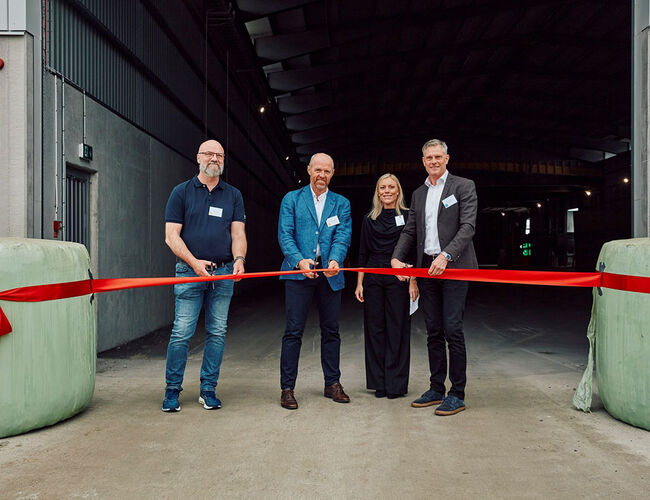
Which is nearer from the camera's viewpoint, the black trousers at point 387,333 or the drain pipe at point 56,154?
the black trousers at point 387,333

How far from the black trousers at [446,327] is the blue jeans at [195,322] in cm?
148

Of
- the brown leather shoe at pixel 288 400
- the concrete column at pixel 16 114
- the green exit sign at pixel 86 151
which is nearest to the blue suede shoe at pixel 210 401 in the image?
the brown leather shoe at pixel 288 400

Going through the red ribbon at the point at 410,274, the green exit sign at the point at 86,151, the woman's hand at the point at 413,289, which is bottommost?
the woman's hand at the point at 413,289

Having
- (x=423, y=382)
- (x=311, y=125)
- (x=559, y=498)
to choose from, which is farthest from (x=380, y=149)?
(x=559, y=498)

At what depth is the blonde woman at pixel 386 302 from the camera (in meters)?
4.09

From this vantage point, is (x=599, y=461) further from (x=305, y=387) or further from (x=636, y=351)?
(x=305, y=387)

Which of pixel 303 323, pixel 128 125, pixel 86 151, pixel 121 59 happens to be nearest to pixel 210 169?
pixel 303 323

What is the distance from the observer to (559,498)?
7.73 feet

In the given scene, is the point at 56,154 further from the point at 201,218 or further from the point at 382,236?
the point at 382,236

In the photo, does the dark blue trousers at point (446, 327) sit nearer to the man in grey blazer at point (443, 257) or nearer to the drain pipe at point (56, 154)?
the man in grey blazer at point (443, 257)

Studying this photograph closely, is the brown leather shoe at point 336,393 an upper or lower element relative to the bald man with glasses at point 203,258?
lower

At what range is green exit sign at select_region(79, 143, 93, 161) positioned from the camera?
18.8ft

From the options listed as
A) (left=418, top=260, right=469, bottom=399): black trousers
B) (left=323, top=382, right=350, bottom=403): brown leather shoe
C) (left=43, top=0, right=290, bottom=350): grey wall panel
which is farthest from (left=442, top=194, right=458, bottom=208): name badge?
(left=43, top=0, right=290, bottom=350): grey wall panel

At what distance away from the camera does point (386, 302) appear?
13.6 ft
